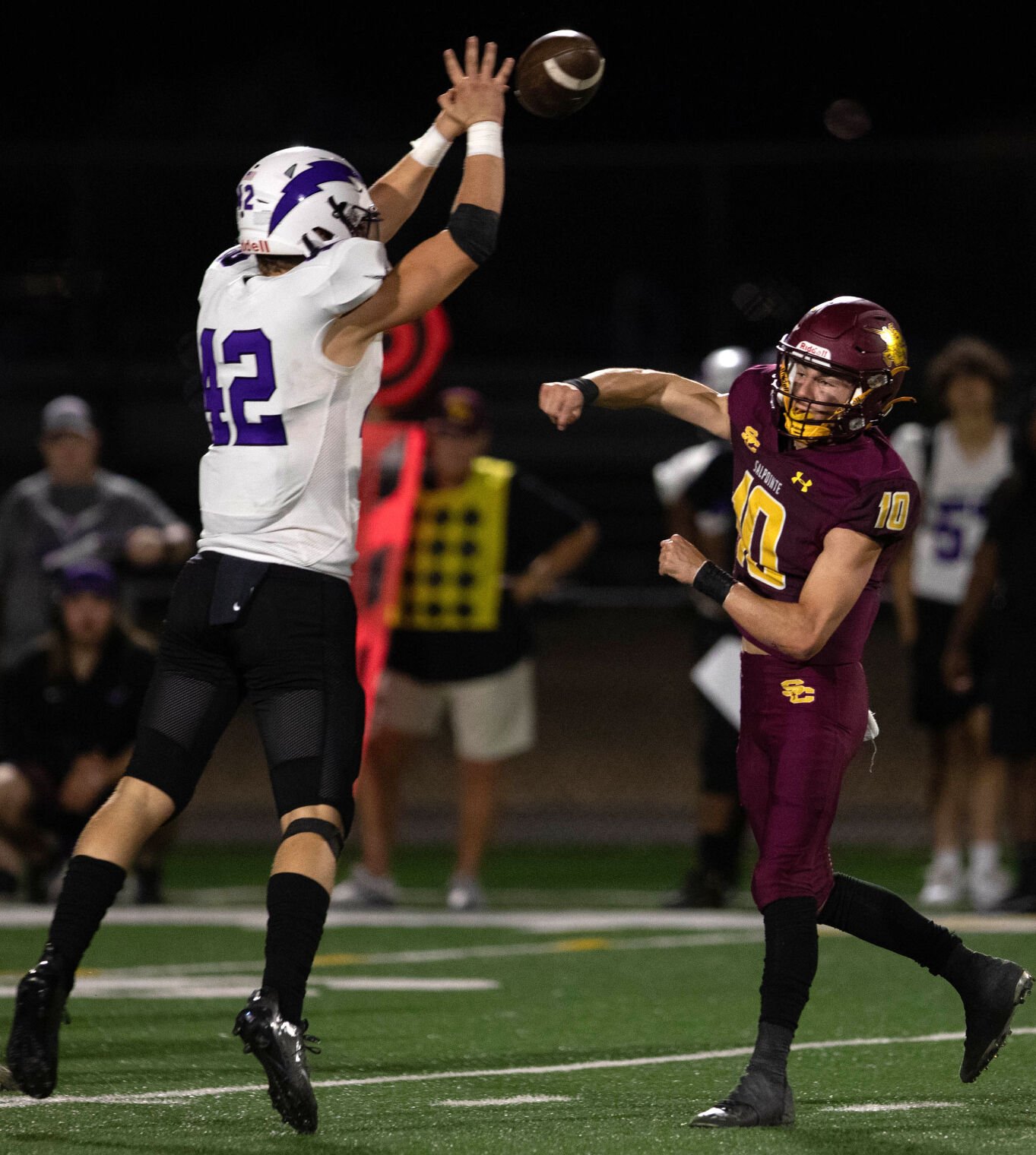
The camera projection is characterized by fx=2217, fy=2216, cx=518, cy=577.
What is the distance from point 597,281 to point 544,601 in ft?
30.2

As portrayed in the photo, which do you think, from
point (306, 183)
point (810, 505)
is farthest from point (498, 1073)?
point (306, 183)

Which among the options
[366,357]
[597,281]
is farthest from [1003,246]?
[366,357]

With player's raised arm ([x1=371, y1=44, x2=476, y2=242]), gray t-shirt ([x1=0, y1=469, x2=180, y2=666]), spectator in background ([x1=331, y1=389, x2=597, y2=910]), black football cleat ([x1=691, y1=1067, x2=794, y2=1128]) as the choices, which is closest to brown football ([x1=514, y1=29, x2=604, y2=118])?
player's raised arm ([x1=371, y1=44, x2=476, y2=242])

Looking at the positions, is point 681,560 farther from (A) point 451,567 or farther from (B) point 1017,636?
(A) point 451,567

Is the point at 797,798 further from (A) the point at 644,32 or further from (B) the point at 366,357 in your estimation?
(A) the point at 644,32

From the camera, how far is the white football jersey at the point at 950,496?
9016 millimetres

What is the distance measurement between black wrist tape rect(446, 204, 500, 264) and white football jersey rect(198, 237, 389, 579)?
167mm

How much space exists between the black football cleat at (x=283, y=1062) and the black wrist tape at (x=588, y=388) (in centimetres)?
153

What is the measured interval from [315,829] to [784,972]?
0.99m

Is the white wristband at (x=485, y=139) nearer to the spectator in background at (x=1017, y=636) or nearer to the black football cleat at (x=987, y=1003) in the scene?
the black football cleat at (x=987, y=1003)

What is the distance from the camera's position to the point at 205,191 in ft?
61.9

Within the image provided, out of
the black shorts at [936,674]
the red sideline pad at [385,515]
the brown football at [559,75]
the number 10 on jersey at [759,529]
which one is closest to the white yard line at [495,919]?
the black shorts at [936,674]

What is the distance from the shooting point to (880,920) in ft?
15.7

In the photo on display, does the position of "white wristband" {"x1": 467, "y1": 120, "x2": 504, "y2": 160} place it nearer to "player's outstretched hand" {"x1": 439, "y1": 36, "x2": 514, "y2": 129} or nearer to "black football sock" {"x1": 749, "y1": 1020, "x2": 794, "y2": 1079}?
"player's outstretched hand" {"x1": 439, "y1": 36, "x2": 514, "y2": 129}
